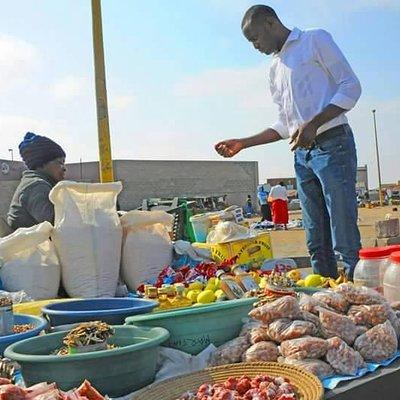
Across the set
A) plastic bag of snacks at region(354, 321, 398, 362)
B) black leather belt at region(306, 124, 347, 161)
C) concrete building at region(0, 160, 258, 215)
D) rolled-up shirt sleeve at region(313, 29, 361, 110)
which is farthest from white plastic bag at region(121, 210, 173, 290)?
concrete building at region(0, 160, 258, 215)

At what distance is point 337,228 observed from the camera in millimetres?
3250

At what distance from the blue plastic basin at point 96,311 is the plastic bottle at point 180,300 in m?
0.43

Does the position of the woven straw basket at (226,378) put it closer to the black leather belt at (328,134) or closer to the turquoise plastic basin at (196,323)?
the turquoise plastic basin at (196,323)

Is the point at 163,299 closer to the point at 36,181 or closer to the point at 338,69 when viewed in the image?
the point at 338,69

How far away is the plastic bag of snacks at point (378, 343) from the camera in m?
2.04

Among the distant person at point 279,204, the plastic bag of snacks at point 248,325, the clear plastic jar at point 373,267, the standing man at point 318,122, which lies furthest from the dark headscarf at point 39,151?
the distant person at point 279,204

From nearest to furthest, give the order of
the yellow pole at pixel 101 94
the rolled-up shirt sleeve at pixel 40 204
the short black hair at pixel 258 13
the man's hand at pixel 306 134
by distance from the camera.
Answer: the man's hand at pixel 306 134, the short black hair at pixel 258 13, the rolled-up shirt sleeve at pixel 40 204, the yellow pole at pixel 101 94

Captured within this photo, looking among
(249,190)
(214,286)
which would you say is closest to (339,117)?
(214,286)

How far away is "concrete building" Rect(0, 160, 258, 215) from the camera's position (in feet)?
119

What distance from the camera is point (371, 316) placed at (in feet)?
7.13

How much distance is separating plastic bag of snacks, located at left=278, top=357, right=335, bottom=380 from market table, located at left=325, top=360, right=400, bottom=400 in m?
0.08

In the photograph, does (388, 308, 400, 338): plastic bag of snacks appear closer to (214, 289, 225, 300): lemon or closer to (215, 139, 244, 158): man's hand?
(214, 289, 225, 300): lemon

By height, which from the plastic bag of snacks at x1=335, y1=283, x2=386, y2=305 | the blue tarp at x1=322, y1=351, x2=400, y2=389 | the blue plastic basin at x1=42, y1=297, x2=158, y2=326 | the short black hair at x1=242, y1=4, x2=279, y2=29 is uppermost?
the short black hair at x1=242, y1=4, x2=279, y2=29

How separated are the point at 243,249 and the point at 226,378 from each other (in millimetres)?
3077
